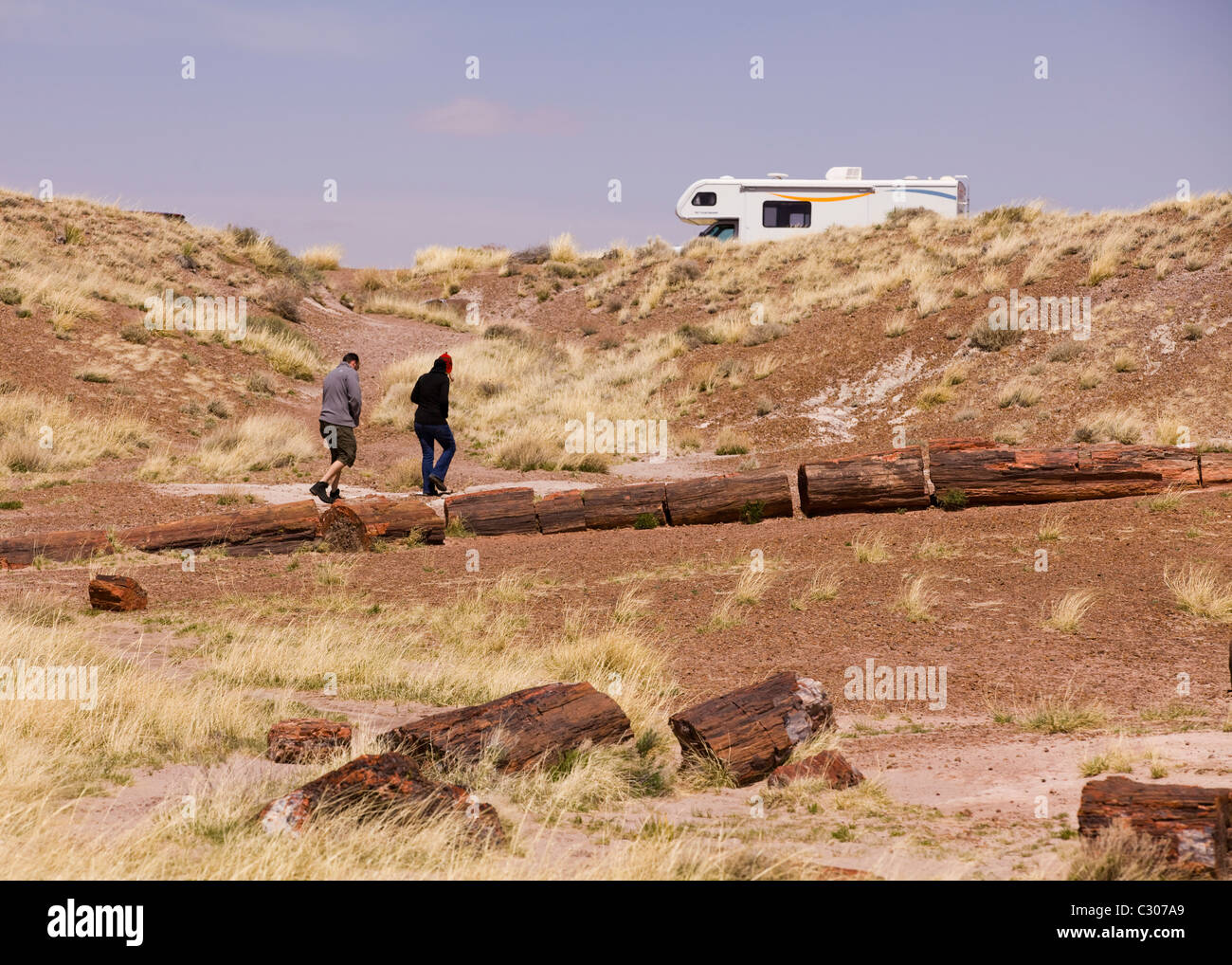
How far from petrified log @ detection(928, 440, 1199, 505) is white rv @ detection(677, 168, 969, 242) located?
1032 inches

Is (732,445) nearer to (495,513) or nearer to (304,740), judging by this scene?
(495,513)

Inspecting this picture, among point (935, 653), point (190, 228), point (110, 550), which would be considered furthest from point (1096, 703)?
point (190, 228)

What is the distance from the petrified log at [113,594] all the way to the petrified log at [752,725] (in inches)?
235

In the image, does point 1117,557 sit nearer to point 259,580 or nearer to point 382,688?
point 382,688

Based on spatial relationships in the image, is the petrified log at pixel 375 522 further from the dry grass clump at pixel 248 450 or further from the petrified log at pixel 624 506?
the dry grass clump at pixel 248 450

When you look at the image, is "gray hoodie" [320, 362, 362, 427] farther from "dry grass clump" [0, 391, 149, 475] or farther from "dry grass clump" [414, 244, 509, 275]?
"dry grass clump" [414, 244, 509, 275]

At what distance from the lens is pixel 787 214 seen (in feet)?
127

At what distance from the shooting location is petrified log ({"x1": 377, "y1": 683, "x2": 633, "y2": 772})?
5902 millimetres

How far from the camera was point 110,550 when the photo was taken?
12516 mm

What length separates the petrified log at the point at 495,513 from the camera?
46.4ft

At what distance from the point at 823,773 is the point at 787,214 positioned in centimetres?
3509

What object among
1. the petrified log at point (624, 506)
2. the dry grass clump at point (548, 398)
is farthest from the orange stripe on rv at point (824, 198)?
the petrified log at point (624, 506)

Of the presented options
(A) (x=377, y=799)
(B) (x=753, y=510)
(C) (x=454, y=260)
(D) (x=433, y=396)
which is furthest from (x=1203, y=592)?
(C) (x=454, y=260)
